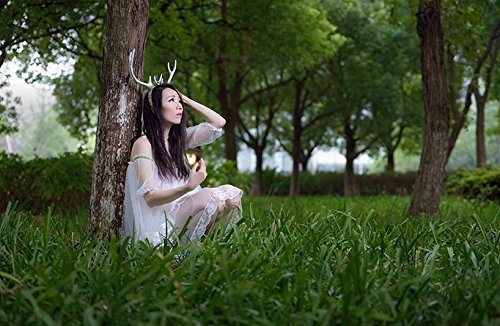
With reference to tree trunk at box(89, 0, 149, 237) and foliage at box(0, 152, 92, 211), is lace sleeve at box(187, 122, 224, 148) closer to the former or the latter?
tree trunk at box(89, 0, 149, 237)

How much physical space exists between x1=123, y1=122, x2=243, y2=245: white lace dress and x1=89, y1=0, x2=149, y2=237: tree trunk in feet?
0.31

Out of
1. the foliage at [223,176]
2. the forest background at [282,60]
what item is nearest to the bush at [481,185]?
the forest background at [282,60]

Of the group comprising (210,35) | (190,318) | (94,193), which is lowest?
(190,318)

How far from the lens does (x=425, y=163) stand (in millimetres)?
6793

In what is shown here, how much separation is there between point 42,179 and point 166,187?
14.3ft

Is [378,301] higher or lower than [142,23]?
lower

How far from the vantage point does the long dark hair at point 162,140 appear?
12.3 feet

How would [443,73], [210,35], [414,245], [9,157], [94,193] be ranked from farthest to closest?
[210,35]
[9,157]
[443,73]
[94,193]
[414,245]

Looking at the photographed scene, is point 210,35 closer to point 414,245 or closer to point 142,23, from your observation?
point 142,23

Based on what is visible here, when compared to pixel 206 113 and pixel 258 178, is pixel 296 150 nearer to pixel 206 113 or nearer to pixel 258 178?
pixel 258 178

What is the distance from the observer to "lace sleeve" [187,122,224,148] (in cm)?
408

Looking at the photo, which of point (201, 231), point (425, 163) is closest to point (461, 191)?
point (425, 163)

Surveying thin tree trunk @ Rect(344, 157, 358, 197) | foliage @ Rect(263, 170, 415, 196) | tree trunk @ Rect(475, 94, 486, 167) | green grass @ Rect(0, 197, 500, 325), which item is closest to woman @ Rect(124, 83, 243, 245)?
green grass @ Rect(0, 197, 500, 325)

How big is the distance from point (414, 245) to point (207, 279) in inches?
58.5
